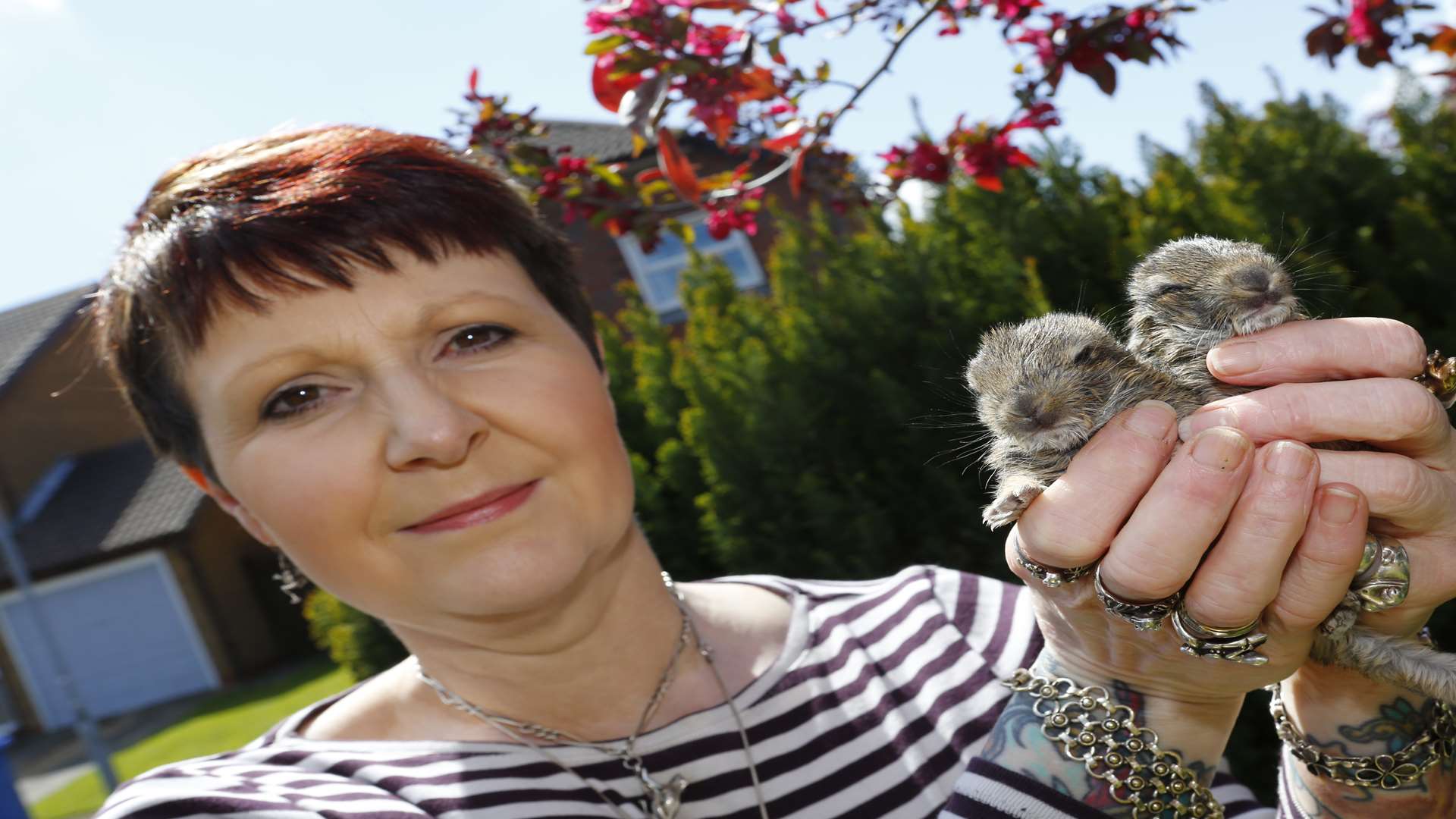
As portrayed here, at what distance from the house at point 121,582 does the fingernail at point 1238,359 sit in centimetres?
1893

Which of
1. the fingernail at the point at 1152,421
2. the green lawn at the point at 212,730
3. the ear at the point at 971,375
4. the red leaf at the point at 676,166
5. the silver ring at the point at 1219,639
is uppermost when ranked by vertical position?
the red leaf at the point at 676,166

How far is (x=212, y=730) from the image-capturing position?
15844 mm

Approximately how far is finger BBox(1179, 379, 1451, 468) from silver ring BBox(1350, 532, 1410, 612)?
→ 0.17 m

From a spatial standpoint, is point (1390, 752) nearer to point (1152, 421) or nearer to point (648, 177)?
point (1152, 421)

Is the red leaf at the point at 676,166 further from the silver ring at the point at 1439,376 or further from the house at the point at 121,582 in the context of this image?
the house at the point at 121,582

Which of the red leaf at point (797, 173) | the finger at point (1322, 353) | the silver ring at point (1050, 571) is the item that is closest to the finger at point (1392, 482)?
the finger at point (1322, 353)

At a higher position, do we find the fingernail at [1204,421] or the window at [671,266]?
the window at [671,266]

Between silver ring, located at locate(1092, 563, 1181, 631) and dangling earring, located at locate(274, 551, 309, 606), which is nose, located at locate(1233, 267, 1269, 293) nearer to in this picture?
silver ring, located at locate(1092, 563, 1181, 631)

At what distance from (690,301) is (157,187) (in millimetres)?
5175

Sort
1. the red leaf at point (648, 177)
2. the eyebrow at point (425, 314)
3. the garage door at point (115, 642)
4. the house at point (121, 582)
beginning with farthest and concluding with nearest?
the garage door at point (115, 642), the house at point (121, 582), the red leaf at point (648, 177), the eyebrow at point (425, 314)

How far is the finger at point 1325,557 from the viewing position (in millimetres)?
1375

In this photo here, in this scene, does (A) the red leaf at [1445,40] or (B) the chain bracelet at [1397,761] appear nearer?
(B) the chain bracelet at [1397,761]

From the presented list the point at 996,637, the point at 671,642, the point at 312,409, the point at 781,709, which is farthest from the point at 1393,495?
the point at 312,409

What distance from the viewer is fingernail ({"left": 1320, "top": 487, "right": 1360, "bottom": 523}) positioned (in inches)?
54.0
